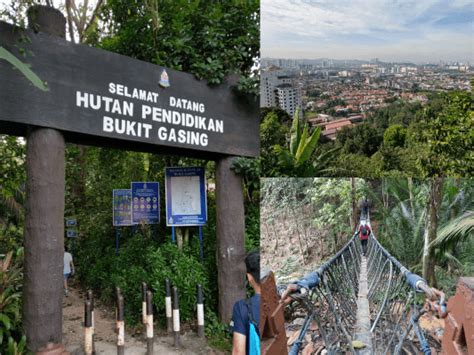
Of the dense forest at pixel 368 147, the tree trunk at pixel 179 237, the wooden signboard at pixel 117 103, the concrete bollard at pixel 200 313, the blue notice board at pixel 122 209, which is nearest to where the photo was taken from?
the dense forest at pixel 368 147

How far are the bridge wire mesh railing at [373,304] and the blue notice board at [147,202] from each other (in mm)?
4067

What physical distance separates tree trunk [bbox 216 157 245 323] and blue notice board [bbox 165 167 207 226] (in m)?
0.46

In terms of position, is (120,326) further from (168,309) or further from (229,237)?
(229,237)

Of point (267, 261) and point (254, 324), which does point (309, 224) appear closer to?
point (267, 261)

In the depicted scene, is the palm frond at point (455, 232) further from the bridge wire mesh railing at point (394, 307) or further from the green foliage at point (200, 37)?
the green foliage at point (200, 37)

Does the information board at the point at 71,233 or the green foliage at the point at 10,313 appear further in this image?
the information board at the point at 71,233

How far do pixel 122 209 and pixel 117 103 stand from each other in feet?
7.66

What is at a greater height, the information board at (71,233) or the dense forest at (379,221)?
the dense forest at (379,221)

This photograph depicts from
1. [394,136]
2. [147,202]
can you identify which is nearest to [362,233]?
[394,136]

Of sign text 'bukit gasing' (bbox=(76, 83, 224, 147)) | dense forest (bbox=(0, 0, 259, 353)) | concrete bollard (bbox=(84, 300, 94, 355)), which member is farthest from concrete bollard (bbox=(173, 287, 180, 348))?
sign text 'bukit gasing' (bbox=(76, 83, 224, 147))

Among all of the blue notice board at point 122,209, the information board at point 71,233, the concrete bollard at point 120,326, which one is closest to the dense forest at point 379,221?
the concrete bollard at point 120,326

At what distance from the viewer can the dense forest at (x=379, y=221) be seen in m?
1.16

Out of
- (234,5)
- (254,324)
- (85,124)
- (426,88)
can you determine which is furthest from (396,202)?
(234,5)

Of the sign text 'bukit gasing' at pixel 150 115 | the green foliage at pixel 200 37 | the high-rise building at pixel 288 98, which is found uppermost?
the green foliage at pixel 200 37
